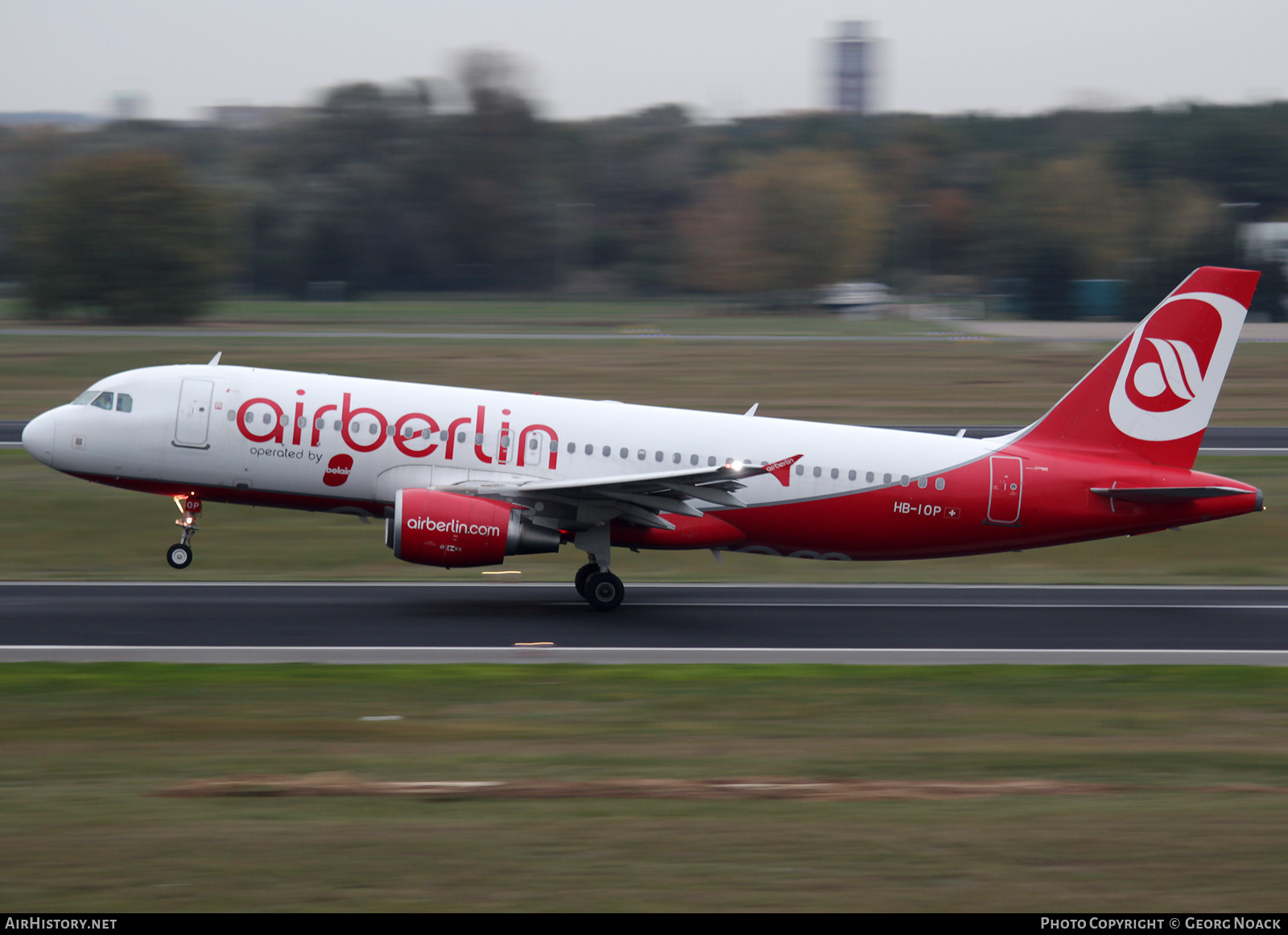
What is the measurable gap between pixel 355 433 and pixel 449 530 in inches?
106

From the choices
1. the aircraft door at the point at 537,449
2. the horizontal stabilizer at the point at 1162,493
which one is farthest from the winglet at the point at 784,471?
the horizontal stabilizer at the point at 1162,493

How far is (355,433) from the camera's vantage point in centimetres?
2191

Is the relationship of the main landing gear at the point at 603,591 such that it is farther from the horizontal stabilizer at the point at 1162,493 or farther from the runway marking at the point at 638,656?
the horizontal stabilizer at the point at 1162,493

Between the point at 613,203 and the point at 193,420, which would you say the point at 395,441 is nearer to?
the point at 193,420

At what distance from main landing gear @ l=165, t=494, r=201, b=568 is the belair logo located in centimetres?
1635

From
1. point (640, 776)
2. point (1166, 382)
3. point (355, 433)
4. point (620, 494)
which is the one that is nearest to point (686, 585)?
point (620, 494)

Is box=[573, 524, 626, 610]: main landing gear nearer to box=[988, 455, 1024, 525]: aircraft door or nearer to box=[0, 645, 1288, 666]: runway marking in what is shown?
box=[0, 645, 1288, 666]: runway marking

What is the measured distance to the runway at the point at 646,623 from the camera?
63.1ft

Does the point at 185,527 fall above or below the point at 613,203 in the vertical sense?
below

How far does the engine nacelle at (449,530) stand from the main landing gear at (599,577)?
1.57 m

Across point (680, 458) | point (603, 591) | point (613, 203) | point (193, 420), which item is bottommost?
point (603, 591)

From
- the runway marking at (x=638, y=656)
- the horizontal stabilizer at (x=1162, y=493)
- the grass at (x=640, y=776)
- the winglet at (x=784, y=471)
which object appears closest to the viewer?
the grass at (x=640, y=776)

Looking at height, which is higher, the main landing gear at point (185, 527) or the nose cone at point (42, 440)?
the nose cone at point (42, 440)
